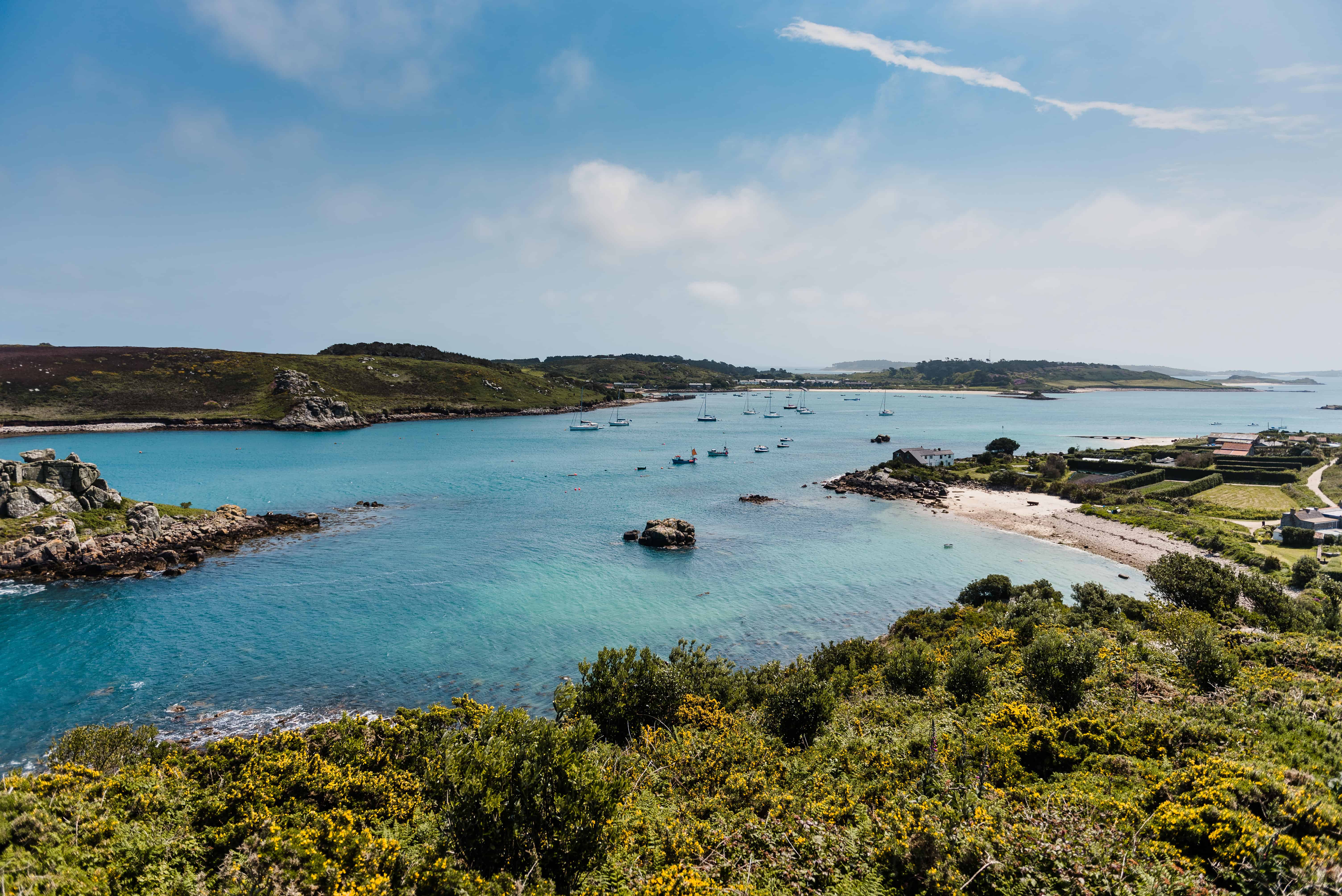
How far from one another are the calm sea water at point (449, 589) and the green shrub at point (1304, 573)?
869 centimetres

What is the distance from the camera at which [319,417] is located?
446 feet

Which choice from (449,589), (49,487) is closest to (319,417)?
(49,487)

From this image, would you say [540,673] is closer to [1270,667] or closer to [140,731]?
[140,731]

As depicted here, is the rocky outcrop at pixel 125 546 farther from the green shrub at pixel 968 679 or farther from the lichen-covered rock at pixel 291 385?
the lichen-covered rock at pixel 291 385

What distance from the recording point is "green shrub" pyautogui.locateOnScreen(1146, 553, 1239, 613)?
104 feet

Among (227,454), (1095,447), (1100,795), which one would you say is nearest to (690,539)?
(1100,795)

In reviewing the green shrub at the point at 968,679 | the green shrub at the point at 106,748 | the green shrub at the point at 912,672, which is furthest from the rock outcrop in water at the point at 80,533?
the green shrub at the point at 968,679

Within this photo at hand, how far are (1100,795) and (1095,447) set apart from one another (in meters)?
139

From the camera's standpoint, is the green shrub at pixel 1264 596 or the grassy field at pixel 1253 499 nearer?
the green shrub at pixel 1264 596

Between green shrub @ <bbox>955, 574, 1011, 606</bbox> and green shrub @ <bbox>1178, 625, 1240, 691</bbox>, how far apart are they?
53.9 feet

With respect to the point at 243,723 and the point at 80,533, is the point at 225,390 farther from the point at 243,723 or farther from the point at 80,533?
the point at 243,723

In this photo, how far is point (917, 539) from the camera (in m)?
57.7

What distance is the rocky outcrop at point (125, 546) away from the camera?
135 ft

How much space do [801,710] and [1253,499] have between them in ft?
265
